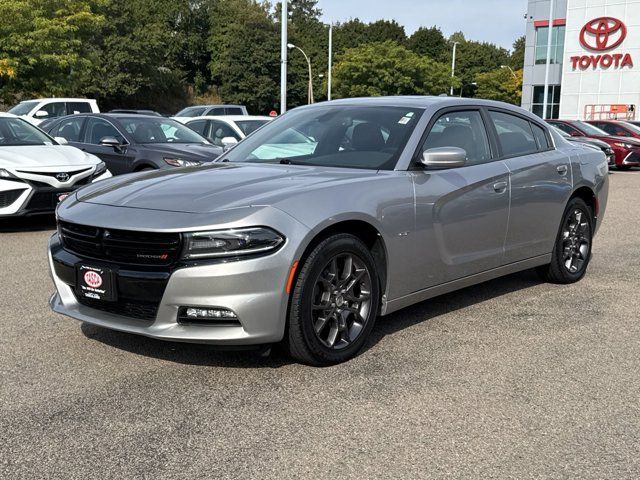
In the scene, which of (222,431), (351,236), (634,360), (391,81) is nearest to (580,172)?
(634,360)

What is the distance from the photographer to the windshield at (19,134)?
32.2 ft

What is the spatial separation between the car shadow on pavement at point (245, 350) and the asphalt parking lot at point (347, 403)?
0.02 m

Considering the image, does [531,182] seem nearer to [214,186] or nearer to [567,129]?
[214,186]

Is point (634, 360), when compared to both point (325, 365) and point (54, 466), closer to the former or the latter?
point (325, 365)

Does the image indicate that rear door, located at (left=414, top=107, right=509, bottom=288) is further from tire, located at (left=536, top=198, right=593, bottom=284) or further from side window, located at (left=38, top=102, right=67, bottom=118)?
side window, located at (left=38, top=102, right=67, bottom=118)

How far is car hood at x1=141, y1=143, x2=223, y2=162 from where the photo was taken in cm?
1031

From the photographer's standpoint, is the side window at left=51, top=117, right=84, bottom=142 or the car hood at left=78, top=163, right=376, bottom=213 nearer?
the car hood at left=78, top=163, right=376, bottom=213

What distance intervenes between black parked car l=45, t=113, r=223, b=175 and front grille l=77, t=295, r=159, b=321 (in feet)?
20.6

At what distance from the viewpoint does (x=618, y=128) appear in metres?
23.0

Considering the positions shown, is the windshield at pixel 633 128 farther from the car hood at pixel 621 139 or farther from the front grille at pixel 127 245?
the front grille at pixel 127 245

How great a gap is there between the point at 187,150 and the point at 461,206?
6421 mm

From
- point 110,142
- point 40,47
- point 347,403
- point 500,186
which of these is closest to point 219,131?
point 110,142

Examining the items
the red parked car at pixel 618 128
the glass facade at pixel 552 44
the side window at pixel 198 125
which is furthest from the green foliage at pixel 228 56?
the red parked car at pixel 618 128

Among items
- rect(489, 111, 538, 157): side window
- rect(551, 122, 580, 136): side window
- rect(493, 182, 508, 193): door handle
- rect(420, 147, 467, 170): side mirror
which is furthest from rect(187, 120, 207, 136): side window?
rect(551, 122, 580, 136): side window
